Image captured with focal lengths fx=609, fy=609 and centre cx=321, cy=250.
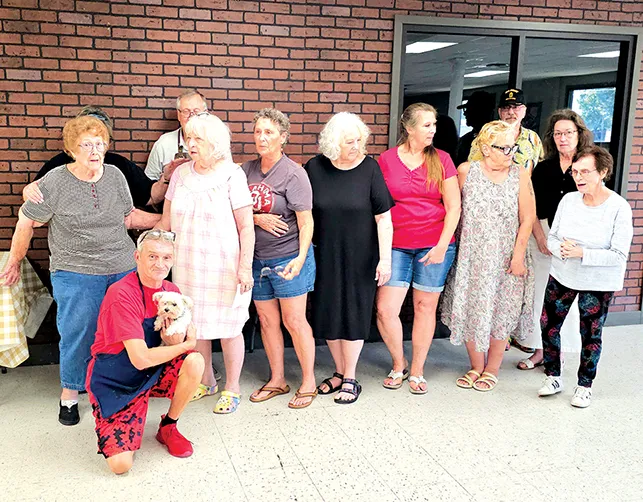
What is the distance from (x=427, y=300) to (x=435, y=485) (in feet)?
4.00

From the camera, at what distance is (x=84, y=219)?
9.59 ft

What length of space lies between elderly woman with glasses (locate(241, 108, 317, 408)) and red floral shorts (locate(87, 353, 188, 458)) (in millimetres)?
676

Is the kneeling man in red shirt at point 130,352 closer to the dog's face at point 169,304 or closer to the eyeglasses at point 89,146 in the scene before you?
the dog's face at point 169,304

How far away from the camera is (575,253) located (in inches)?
124

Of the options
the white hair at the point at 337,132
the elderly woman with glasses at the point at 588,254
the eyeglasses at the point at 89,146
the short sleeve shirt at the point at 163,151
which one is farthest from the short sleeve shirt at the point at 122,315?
the elderly woman with glasses at the point at 588,254

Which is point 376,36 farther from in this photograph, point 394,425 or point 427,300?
point 394,425

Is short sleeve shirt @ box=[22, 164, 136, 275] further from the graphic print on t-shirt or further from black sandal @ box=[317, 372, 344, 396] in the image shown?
black sandal @ box=[317, 372, 344, 396]

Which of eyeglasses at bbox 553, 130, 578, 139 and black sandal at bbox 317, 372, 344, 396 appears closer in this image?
black sandal at bbox 317, 372, 344, 396

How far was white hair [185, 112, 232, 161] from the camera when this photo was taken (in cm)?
291

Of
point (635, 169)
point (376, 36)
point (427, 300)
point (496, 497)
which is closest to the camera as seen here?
point (496, 497)

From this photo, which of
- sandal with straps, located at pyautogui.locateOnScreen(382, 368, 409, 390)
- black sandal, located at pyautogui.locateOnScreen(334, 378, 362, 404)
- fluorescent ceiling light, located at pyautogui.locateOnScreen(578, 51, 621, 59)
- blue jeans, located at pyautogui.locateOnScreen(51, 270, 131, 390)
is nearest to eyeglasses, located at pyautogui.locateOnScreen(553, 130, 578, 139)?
sandal with straps, located at pyautogui.locateOnScreen(382, 368, 409, 390)

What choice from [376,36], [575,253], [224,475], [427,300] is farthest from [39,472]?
[376,36]

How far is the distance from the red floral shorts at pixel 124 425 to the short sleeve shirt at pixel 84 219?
0.66 m

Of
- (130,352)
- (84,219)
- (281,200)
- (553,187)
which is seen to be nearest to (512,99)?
(553,187)
